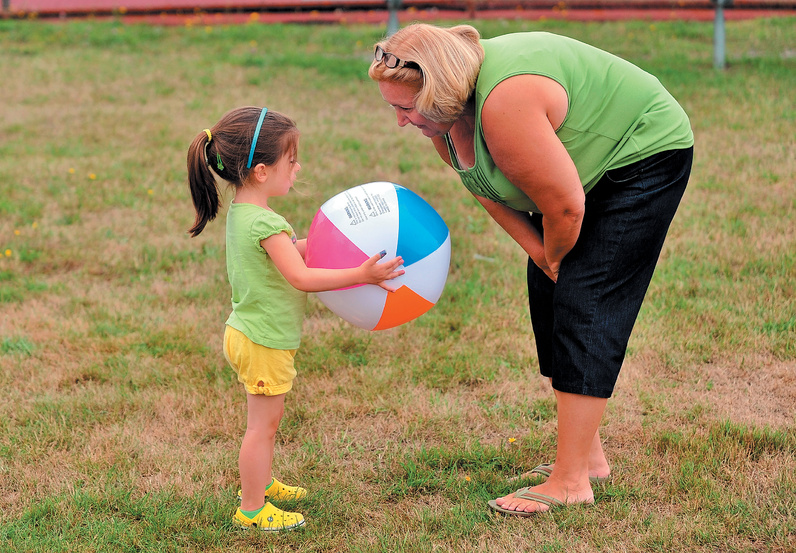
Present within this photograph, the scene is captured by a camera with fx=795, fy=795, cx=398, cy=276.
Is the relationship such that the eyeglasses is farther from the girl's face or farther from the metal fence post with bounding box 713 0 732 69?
the metal fence post with bounding box 713 0 732 69

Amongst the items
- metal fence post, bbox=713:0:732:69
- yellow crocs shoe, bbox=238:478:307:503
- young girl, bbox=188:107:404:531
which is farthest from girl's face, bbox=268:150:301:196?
metal fence post, bbox=713:0:732:69

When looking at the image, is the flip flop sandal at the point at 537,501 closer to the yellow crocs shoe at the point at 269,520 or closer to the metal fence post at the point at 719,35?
the yellow crocs shoe at the point at 269,520

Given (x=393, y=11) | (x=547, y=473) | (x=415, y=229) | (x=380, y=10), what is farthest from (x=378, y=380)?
(x=380, y=10)

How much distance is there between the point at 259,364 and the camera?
3.10m

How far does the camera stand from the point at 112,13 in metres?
13.8

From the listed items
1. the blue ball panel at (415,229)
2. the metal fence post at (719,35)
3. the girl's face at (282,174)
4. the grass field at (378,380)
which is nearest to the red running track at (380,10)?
the metal fence post at (719,35)

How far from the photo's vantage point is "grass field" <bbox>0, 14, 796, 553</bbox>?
3.24m

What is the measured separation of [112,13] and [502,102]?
12997 millimetres

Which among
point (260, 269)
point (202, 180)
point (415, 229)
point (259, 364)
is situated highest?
point (202, 180)

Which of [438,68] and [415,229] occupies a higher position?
[438,68]

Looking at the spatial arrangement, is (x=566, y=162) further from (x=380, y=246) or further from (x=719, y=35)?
(x=719, y=35)

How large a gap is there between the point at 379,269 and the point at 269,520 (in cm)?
115

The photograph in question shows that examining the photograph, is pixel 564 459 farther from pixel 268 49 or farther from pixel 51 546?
pixel 268 49

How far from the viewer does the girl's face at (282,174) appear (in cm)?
307
